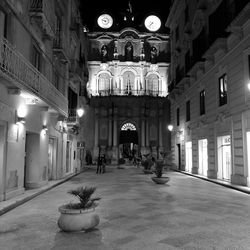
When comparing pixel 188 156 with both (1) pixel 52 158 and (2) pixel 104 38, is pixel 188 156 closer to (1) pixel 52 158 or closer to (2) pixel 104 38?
(1) pixel 52 158

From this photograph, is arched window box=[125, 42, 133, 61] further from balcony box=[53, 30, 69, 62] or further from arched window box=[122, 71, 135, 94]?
balcony box=[53, 30, 69, 62]

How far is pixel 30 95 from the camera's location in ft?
33.8

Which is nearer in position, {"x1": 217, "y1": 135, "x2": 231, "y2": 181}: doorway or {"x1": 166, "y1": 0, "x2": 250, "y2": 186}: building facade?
{"x1": 166, "y1": 0, "x2": 250, "y2": 186}: building facade

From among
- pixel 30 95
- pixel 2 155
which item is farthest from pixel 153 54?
pixel 2 155

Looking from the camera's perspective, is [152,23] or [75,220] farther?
[152,23]

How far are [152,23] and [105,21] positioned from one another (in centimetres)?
668

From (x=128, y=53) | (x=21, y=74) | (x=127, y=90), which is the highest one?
(x=128, y=53)

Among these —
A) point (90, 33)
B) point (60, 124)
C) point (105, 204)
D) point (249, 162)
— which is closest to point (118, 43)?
point (90, 33)

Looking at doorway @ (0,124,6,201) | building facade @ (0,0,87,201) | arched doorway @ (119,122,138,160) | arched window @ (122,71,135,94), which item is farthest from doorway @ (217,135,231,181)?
arched window @ (122,71,135,94)

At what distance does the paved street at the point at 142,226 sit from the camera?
5035 millimetres

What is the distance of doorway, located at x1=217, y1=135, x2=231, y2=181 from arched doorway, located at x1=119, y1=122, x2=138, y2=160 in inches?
876

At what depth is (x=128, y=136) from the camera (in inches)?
1503

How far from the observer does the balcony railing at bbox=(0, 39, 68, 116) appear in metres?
8.47

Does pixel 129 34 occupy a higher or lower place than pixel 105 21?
lower
